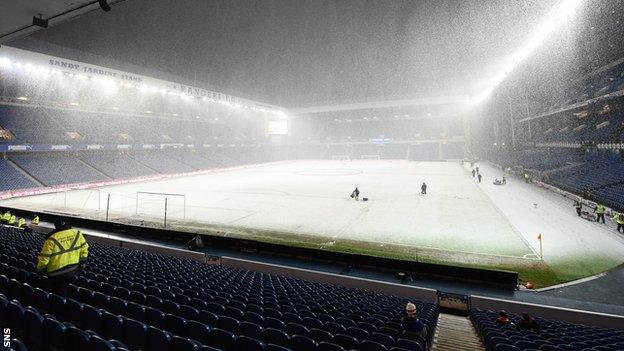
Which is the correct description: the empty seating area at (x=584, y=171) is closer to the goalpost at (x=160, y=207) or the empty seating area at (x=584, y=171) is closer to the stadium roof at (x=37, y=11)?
the goalpost at (x=160, y=207)

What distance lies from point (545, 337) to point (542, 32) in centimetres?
3095

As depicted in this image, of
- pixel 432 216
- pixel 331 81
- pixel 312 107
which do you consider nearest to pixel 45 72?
pixel 331 81

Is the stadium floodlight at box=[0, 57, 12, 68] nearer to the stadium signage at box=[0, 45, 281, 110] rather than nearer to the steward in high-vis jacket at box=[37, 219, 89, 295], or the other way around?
the stadium signage at box=[0, 45, 281, 110]

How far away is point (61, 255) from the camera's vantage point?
18.3 feet

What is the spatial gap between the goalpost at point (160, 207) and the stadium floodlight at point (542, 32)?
31875mm

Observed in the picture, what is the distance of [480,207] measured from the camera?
75.9ft

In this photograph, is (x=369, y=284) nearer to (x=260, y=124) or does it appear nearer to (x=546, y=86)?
(x=546, y=86)

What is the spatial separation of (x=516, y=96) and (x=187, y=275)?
52747mm

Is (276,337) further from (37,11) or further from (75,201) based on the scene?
(75,201)

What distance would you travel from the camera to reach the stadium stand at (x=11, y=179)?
98.1ft

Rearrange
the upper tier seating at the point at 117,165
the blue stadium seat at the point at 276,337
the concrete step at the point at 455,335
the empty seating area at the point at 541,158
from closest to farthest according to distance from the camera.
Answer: the blue stadium seat at the point at 276,337 < the concrete step at the point at 455,335 < the empty seating area at the point at 541,158 < the upper tier seating at the point at 117,165

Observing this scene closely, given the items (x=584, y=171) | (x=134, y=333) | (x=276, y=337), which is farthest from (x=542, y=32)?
(x=134, y=333)

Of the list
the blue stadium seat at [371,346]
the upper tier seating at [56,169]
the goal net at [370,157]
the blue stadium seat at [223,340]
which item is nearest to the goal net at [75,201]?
the upper tier seating at [56,169]

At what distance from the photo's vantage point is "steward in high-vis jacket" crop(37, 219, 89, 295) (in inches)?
214
